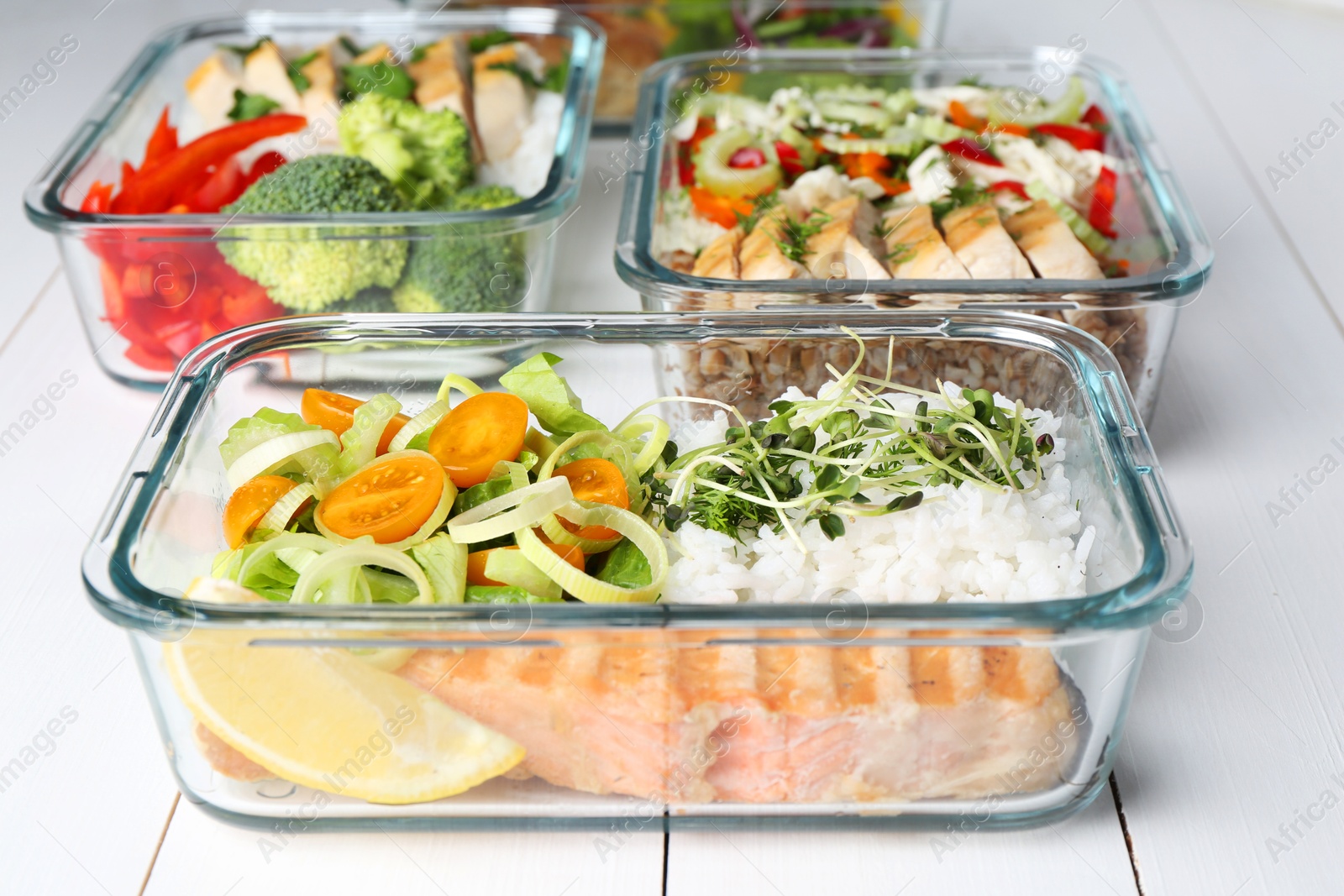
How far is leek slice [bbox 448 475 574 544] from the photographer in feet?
3.43

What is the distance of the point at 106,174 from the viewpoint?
1.86 meters

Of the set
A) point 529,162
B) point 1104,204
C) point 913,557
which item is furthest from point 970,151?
point 913,557

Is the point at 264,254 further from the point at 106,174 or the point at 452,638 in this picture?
the point at 452,638

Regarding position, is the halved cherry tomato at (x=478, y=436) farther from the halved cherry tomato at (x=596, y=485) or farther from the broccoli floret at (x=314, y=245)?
the broccoli floret at (x=314, y=245)

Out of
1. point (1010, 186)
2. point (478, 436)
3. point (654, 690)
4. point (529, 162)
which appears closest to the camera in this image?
point (654, 690)

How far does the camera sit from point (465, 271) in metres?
1.62

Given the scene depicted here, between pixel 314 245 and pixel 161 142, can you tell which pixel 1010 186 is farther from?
pixel 161 142

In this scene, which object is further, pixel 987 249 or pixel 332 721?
pixel 987 249

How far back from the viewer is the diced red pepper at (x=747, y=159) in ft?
5.93

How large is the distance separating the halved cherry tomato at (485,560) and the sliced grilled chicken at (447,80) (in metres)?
1.05

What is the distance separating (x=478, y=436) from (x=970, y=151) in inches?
39.5

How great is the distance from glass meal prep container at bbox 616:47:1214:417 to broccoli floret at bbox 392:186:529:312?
179mm

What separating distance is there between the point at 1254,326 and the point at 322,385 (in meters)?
1.34

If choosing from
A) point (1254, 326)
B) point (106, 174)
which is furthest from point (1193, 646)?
point (106, 174)
